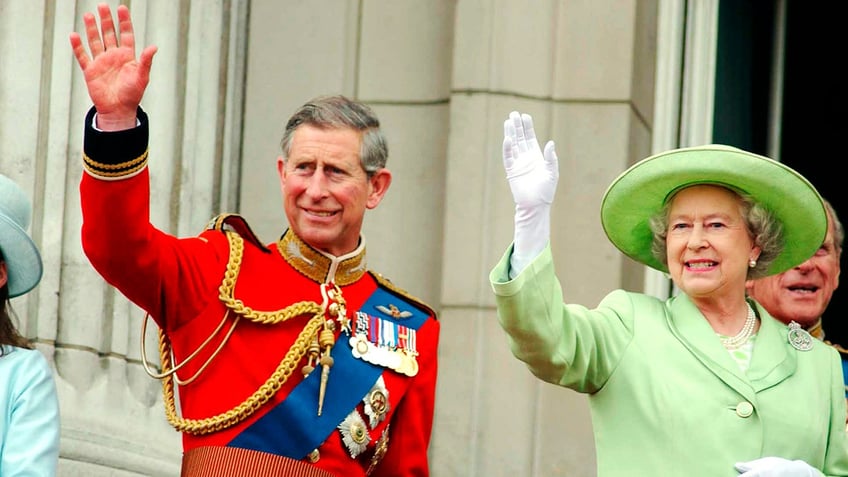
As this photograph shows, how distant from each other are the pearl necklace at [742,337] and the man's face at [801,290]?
4.11 feet

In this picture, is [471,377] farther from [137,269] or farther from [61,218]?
[137,269]

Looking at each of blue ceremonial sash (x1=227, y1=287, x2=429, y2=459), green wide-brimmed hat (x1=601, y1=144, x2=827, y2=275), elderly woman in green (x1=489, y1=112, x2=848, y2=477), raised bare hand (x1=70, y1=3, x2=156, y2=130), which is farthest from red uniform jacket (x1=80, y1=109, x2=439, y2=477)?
green wide-brimmed hat (x1=601, y1=144, x2=827, y2=275)

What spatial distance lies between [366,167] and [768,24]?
3757mm

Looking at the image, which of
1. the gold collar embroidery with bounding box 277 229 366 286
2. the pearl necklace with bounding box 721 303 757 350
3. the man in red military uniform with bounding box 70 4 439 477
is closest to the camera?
the man in red military uniform with bounding box 70 4 439 477

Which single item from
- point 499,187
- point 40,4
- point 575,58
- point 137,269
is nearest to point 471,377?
point 499,187

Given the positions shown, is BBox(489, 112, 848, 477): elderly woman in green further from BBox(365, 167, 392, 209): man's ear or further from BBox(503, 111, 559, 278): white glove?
BBox(365, 167, 392, 209): man's ear

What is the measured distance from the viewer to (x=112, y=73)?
15.9 ft

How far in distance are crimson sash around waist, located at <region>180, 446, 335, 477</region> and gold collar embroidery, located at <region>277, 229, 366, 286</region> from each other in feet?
1.70

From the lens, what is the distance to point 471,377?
23.9ft

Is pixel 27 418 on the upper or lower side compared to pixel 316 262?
lower

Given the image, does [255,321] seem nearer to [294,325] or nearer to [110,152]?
[294,325]

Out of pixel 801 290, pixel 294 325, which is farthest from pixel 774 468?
pixel 801 290

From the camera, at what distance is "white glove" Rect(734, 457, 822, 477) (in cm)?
489

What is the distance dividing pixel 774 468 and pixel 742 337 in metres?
0.47
